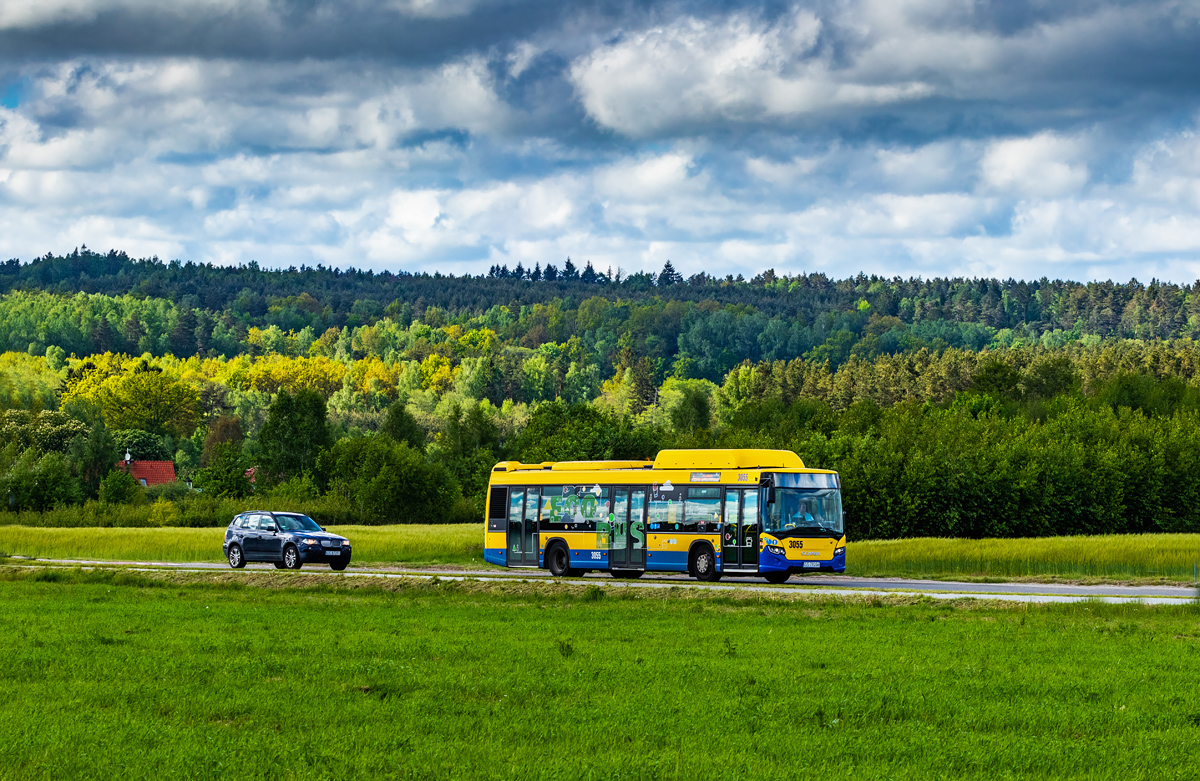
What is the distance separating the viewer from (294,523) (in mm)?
44938

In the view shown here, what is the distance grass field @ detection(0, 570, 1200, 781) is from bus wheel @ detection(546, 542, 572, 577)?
1621 cm

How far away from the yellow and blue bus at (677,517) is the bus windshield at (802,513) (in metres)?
0.03

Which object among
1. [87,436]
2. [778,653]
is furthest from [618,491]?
[87,436]

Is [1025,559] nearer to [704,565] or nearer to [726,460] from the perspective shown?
[726,460]

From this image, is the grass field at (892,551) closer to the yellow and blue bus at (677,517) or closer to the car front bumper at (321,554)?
the car front bumper at (321,554)

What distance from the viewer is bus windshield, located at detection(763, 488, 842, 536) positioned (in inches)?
1449

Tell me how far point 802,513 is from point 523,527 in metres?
10.6

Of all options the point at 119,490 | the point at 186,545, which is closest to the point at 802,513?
the point at 186,545

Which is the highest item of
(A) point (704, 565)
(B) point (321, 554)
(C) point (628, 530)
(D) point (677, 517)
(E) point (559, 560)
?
(D) point (677, 517)

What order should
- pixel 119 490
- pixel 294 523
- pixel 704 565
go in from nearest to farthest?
pixel 704 565 → pixel 294 523 → pixel 119 490

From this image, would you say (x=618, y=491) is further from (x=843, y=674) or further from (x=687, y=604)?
(x=843, y=674)

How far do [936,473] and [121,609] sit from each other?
201ft

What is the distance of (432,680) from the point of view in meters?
16.1

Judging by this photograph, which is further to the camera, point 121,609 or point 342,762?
point 121,609
